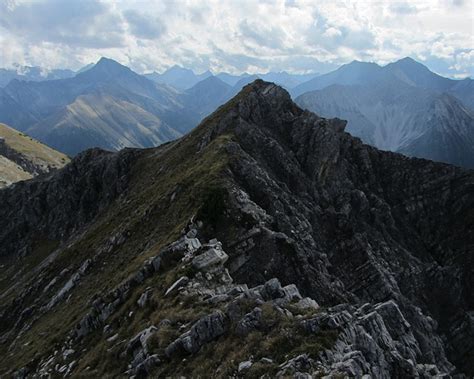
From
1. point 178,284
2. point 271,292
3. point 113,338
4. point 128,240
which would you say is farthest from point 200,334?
point 128,240

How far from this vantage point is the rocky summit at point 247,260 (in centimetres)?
2872

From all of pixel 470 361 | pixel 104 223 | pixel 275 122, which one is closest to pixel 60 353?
pixel 104 223

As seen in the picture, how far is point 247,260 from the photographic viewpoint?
49.3 metres

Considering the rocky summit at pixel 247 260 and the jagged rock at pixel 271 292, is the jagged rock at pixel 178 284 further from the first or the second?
the jagged rock at pixel 271 292

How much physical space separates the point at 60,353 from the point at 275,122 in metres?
73.9

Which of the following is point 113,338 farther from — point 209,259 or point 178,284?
point 209,259

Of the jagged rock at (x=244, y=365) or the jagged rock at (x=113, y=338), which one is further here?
the jagged rock at (x=113, y=338)

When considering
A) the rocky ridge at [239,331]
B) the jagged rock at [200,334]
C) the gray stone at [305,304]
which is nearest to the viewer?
the rocky ridge at [239,331]

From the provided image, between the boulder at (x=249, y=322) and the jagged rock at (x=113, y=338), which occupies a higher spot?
the boulder at (x=249, y=322)

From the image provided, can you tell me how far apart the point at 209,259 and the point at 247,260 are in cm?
783

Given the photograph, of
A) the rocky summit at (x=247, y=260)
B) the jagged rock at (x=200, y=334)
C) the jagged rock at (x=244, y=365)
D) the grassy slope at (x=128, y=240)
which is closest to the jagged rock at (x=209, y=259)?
the rocky summit at (x=247, y=260)

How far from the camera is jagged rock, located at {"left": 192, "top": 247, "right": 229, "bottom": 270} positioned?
4178 cm

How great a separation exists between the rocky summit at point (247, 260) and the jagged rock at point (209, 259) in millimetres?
216

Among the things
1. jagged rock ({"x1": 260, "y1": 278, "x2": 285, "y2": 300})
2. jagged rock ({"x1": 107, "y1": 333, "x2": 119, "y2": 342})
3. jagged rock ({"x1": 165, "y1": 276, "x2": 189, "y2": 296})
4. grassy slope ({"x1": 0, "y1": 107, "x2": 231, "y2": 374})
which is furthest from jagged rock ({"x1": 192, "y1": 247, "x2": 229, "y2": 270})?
jagged rock ({"x1": 107, "y1": 333, "x2": 119, "y2": 342})
